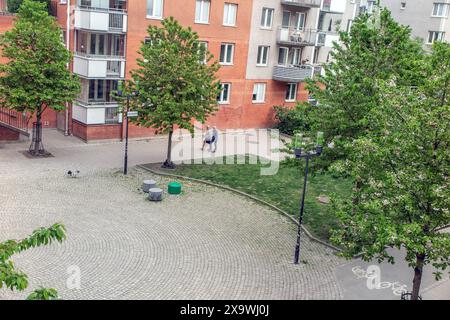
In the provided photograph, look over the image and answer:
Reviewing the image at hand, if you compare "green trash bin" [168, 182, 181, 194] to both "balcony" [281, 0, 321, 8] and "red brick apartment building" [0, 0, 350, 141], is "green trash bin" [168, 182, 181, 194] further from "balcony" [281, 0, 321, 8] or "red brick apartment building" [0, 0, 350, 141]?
"balcony" [281, 0, 321, 8]

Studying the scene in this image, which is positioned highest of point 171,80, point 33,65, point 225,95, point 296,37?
point 296,37

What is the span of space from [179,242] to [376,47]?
397 inches

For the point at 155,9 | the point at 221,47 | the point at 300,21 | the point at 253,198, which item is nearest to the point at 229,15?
the point at 221,47

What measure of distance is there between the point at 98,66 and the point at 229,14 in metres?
10.6

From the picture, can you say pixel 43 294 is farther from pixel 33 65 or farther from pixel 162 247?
pixel 33 65

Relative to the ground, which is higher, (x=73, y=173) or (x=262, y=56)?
(x=262, y=56)

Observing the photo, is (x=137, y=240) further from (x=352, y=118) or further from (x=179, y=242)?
(x=352, y=118)

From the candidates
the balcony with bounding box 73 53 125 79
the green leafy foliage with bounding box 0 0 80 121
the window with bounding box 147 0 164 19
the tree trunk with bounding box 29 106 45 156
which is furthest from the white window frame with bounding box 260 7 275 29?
the tree trunk with bounding box 29 106 45 156

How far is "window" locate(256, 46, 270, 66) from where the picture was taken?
38.8m

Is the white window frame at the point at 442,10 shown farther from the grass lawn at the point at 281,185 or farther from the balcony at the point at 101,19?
the balcony at the point at 101,19

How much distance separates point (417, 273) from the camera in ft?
46.8

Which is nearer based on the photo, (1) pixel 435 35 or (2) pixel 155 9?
(2) pixel 155 9

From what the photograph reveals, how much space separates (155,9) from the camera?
3266 centimetres

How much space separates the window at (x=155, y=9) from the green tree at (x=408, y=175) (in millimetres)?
21532
